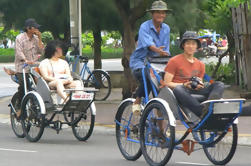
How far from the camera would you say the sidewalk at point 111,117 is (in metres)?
12.4

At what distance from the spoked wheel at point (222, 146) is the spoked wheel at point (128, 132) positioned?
0.94m

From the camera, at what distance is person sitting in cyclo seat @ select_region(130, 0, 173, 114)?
1005cm

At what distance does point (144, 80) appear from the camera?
384 inches

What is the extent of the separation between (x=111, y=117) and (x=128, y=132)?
5297 millimetres

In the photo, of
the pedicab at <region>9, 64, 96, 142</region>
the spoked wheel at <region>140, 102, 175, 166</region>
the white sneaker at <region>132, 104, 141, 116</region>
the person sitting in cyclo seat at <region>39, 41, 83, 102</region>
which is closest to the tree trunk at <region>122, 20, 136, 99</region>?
the pedicab at <region>9, 64, 96, 142</region>

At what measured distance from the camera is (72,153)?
10727 mm

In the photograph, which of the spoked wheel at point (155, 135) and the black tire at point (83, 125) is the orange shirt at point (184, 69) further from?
the black tire at point (83, 125)

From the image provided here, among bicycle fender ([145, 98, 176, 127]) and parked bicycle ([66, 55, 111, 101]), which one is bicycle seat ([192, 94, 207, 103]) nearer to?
bicycle fender ([145, 98, 176, 127])

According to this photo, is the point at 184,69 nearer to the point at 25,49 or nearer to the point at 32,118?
the point at 32,118

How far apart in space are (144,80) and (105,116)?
569 cm

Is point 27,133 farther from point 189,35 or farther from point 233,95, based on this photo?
point 233,95

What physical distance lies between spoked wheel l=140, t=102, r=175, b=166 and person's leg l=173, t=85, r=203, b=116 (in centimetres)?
21

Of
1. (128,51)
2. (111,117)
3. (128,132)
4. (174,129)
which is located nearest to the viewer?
(174,129)

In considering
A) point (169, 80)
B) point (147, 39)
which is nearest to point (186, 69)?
point (169, 80)
